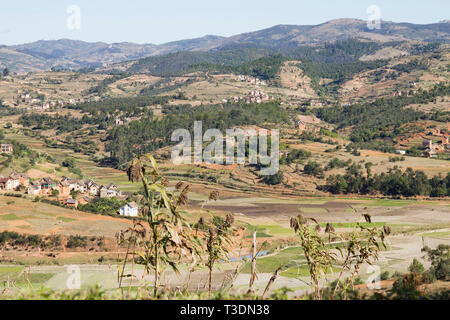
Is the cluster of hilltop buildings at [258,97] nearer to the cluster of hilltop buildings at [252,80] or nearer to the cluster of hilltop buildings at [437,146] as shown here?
the cluster of hilltop buildings at [252,80]

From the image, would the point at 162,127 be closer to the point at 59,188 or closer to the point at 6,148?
the point at 6,148

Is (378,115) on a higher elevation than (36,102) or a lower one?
lower

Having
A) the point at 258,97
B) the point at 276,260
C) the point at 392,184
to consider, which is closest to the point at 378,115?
the point at 258,97

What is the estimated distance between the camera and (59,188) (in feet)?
198

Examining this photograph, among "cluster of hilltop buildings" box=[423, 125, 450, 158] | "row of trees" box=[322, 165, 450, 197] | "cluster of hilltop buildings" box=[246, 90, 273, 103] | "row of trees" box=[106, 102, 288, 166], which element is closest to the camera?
"row of trees" box=[322, 165, 450, 197]

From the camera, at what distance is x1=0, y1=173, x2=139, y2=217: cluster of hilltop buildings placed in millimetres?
Result: 57806

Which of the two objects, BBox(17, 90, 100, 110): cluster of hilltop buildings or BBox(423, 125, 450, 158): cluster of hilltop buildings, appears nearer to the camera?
BBox(423, 125, 450, 158): cluster of hilltop buildings

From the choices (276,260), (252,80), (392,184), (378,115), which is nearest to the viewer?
(276,260)

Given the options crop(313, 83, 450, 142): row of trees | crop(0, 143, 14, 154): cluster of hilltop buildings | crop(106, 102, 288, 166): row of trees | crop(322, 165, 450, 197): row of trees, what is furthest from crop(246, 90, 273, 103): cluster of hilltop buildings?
crop(0, 143, 14, 154): cluster of hilltop buildings

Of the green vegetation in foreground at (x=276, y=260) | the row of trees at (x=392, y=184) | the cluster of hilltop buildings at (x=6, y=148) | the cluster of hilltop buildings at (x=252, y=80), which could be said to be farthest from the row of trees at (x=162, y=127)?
the cluster of hilltop buildings at (x=252, y=80)

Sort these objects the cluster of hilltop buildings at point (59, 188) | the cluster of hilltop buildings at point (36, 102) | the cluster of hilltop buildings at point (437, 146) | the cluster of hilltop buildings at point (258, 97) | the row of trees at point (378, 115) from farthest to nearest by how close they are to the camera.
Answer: the cluster of hilltop buildings at point (36, 102) → the cluster of hilltop buildings at point (258, 97) → the row of trees at point (378, 115) → the cluster of hilltop buildings at point (437, 146) → the cluster of hilltop buildings at point (59, 188)

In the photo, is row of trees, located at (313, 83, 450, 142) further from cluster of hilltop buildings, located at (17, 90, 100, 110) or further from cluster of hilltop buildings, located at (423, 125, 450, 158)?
cluster of hilltop buildings, located at (17, 90, 100, 110)

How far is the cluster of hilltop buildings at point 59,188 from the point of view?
57.8 metres
